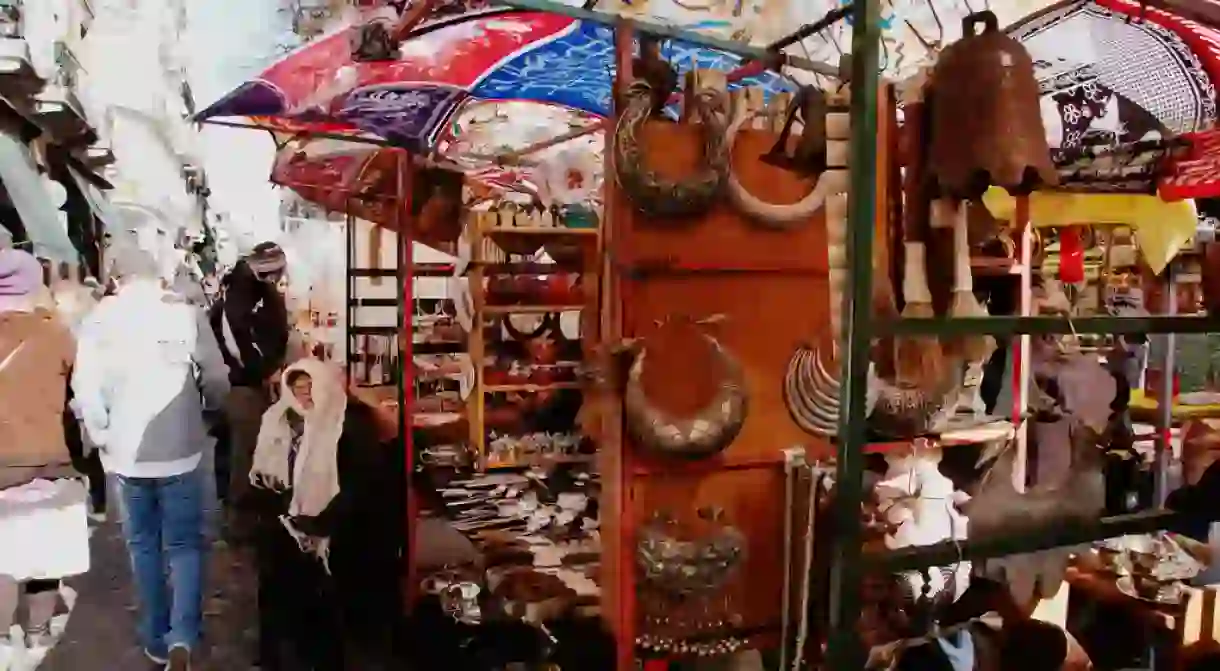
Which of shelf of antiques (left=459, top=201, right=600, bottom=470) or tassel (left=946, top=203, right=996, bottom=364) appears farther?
shelf of antiques (left=459, top=201, right=600, bottom=470)

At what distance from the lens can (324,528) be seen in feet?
4.95

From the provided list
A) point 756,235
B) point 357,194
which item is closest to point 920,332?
point 756,235

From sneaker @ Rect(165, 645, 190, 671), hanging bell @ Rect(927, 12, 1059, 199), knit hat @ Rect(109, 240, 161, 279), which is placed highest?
hanging bell @ Rect(927, 12, 1059, 199)

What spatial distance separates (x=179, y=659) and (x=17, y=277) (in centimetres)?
61

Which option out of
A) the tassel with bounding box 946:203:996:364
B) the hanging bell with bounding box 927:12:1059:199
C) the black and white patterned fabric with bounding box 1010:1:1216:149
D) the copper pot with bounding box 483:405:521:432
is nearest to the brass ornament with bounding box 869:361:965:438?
the tassel with bounding box 946:203:996:364

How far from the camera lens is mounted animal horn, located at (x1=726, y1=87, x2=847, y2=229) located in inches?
57.7

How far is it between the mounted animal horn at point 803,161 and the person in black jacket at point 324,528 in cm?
70

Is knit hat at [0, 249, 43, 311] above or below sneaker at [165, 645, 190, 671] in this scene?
above

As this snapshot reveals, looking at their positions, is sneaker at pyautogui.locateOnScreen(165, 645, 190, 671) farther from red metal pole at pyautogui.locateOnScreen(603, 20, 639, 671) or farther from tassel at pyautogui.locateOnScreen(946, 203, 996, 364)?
tassel at pyautogui.locateOnScreen(946, 203, 996, 364)

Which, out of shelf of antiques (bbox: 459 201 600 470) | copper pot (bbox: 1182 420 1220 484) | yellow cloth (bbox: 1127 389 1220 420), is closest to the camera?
shelf of antiques (bbox: 459 201 600 470)

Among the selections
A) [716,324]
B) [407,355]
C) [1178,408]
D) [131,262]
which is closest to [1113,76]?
[1178,408]

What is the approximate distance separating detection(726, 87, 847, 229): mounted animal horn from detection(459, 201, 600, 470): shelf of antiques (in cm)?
27

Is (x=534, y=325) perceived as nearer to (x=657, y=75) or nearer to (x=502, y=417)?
(x=502, y=417)

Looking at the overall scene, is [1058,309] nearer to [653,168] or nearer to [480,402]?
[653,168]
